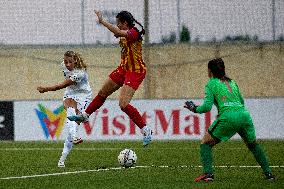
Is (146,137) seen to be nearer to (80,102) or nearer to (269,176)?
(80,102)

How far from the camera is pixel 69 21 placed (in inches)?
1388

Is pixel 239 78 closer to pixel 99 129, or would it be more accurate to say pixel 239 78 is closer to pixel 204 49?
pixel 204 49

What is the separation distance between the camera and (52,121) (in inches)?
1098

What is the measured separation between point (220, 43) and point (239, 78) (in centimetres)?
149

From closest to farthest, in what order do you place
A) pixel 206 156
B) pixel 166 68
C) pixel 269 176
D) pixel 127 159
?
pixel 206 156
pixel 269 176
pixel 127 159
pixel 166 68

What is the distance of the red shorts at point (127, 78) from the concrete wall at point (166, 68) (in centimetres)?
1696

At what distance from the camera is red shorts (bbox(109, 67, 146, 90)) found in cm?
1753

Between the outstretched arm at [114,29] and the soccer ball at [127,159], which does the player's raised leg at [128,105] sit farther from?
the outstretched arm at [114,29]

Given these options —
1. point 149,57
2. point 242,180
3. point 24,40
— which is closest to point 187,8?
point 149,57

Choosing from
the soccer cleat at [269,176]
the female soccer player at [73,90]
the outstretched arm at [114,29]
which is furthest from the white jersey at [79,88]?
the soccer cleat at [269,176]

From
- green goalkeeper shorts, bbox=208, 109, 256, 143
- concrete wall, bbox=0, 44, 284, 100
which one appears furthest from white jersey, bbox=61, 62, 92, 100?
concrete wall, bbox=0, 44, 284, 100

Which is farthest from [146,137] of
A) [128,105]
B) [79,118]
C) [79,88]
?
[79,88]

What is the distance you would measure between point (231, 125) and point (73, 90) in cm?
535

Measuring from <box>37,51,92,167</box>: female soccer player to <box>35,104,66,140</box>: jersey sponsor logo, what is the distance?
9000mm
